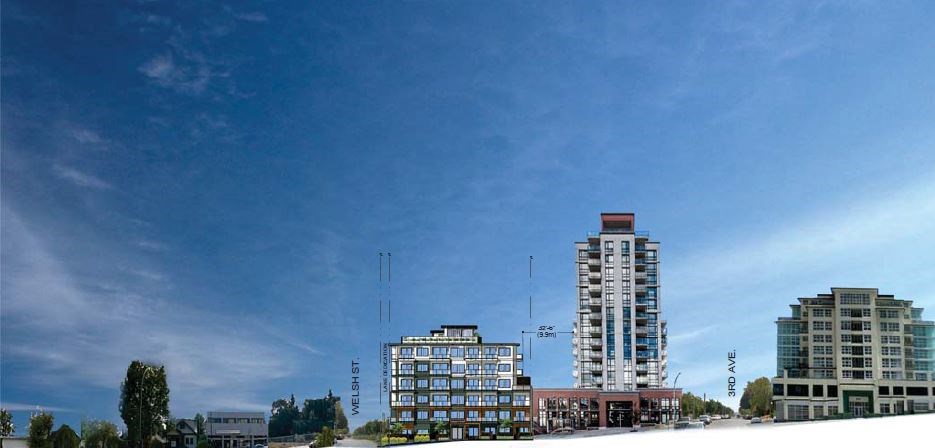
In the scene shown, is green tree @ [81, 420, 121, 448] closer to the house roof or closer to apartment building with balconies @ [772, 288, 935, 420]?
the house roof

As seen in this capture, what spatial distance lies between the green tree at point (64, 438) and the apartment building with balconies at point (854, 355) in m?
33.9

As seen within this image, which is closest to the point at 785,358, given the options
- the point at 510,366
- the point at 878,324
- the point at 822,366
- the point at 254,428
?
the point at 822,366

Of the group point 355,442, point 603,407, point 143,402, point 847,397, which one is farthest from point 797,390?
point 143,402

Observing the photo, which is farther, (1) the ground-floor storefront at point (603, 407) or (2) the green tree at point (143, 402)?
(1) the ground-floor storefront at point (603, 407)

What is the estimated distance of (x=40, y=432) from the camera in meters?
38.6

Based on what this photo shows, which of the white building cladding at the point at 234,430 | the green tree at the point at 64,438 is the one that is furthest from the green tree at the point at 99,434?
the white building cladding at the point at 234,430

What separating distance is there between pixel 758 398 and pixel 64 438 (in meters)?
35.5

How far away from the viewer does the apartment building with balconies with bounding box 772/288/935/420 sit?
49344 millimetres

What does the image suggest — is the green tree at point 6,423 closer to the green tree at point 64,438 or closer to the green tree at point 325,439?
the green tree at point 64,438

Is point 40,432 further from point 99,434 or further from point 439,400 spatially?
point 439,400

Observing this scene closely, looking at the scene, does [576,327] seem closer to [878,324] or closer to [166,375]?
[878,324]

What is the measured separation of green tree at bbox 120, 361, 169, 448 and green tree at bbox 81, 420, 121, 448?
1.88 ft

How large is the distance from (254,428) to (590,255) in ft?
70.3

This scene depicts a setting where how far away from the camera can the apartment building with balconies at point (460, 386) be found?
1858 inches
